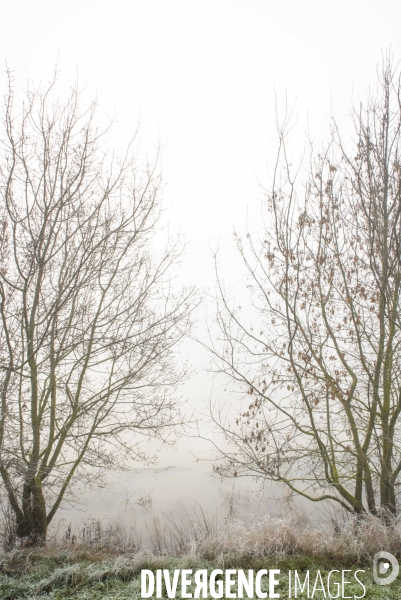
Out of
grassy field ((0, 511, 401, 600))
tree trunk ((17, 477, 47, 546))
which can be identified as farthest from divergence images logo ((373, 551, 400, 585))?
tree trunk ((17, 477, 47, 546))

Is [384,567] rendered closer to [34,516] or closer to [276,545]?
[276,545]

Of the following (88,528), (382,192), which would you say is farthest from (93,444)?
(382,192)

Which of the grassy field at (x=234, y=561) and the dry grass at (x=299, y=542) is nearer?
the grassy field at (x=234, y=561)

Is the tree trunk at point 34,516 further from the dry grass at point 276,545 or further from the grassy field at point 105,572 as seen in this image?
the grassy field at point 105,572

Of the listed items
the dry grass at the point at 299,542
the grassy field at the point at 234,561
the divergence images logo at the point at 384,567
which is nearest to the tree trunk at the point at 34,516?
the grassy field at the point at 234,561

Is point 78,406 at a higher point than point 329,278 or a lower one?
lower

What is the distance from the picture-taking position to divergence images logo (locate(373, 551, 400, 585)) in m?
4.43

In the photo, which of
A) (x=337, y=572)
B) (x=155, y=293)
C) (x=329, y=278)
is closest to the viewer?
(x=337, y=572)

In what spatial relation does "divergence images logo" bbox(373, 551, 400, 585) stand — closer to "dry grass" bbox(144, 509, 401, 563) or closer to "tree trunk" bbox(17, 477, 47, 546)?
"dry grass" bbox(144, 509, 401, 563)

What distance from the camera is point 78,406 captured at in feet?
23.3

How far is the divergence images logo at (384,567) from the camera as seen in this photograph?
14.5 ft

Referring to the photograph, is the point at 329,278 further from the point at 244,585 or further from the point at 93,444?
the point at 93,444

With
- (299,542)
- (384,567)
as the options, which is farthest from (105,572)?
(384,567)

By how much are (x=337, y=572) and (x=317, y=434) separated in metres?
1.97
